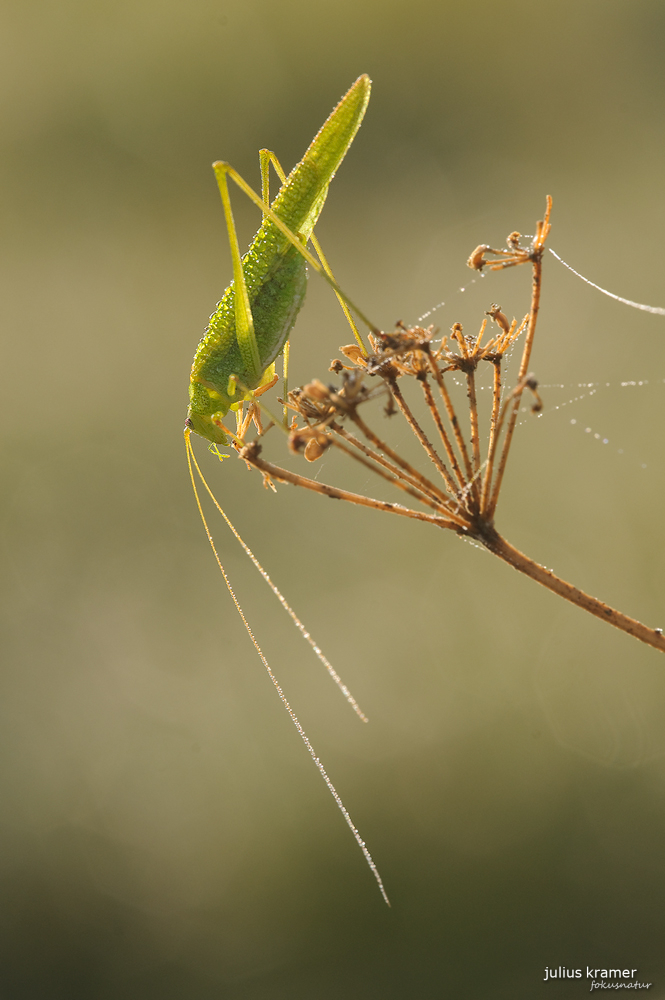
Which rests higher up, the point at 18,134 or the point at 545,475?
the point at 18,134

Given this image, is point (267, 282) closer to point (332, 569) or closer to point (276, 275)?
point (276, 275)

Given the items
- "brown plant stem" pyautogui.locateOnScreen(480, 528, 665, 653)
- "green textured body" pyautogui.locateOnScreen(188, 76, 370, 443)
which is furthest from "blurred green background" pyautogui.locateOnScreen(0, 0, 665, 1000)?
"brown plant stem" pyautogui.locateOnScreen(480, 528, 665, 653)

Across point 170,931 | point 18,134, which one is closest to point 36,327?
point 18,134

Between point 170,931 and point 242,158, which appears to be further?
point 242,158

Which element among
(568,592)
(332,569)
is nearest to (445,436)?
(568,592)

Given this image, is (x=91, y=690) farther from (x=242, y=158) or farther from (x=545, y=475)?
(x=242, y=158)

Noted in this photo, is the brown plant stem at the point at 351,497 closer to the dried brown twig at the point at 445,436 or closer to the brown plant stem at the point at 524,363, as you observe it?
the dried brown twig at the point at 445,436
